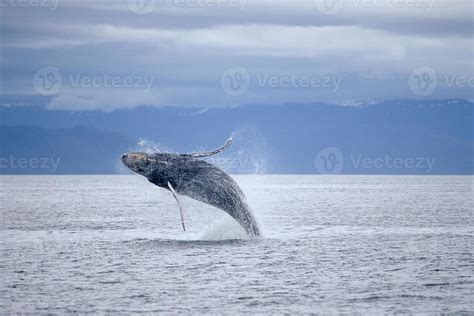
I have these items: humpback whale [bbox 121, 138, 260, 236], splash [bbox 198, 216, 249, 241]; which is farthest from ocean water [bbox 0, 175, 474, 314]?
humpback whale [bbox 121, 138, 260, 236]

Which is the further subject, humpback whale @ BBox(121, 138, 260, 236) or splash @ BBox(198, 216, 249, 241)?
splash @ BBox(198, 216, 249, 241)

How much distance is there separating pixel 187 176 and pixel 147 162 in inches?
69.7

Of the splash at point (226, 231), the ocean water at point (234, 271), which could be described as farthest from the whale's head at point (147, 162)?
the splash at point (226, 231)

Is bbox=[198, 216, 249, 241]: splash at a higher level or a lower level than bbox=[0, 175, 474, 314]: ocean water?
higher

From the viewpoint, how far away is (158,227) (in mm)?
52156

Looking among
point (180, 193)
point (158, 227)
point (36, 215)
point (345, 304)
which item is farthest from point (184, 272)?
point (36, 215)

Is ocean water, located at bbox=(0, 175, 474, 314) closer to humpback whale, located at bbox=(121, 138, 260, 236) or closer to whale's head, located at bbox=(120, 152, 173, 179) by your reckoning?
humpback whale, located at bbox=(121, 138, 260, 236)

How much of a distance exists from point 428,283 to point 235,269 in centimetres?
720

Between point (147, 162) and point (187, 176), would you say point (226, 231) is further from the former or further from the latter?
point (147, 162)

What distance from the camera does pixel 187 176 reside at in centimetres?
3384

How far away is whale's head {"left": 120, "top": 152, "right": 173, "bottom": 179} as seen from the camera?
33.2 m

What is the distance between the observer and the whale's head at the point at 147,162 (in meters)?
33.2

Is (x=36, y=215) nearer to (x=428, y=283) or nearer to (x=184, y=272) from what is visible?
(x=184, y=272)

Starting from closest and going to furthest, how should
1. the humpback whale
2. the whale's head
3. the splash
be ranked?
the whale's head
the humpback whale
the splash
